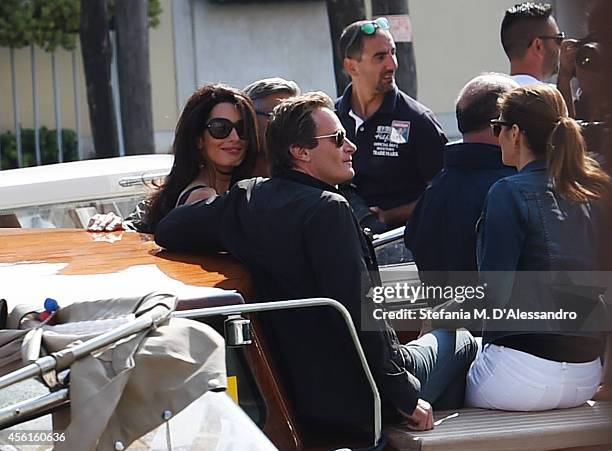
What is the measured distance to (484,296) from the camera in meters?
3.38

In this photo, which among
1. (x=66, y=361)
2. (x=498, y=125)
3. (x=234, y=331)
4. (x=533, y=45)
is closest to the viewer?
(x=66, y=361)

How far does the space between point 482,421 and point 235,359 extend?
0.75 m

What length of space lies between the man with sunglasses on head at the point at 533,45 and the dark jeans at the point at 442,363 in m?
1.82

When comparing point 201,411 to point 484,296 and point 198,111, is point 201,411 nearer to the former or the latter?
point 484,296

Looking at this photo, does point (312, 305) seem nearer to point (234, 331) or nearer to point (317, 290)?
point (317, 290)

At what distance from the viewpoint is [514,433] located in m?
3.05

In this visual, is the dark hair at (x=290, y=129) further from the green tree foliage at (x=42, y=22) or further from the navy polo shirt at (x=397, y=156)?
the green tree foliage at (x=42, y=22)

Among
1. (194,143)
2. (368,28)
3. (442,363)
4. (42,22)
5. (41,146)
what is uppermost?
(42,22)

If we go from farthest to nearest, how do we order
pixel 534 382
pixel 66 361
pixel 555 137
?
pixel 555 137 → pixel 534 382 → pixel 66 361

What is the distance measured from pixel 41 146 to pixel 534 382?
14622 mm

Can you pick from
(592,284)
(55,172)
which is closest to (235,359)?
(592,284)

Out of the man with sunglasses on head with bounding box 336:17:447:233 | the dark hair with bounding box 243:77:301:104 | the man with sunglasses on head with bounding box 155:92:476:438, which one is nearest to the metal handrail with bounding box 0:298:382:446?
the man with sunglasses on head with bounding box 155:92:476:438

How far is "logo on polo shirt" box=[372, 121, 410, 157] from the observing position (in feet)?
16.5

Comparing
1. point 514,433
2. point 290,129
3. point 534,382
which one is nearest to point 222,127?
point 290,129
